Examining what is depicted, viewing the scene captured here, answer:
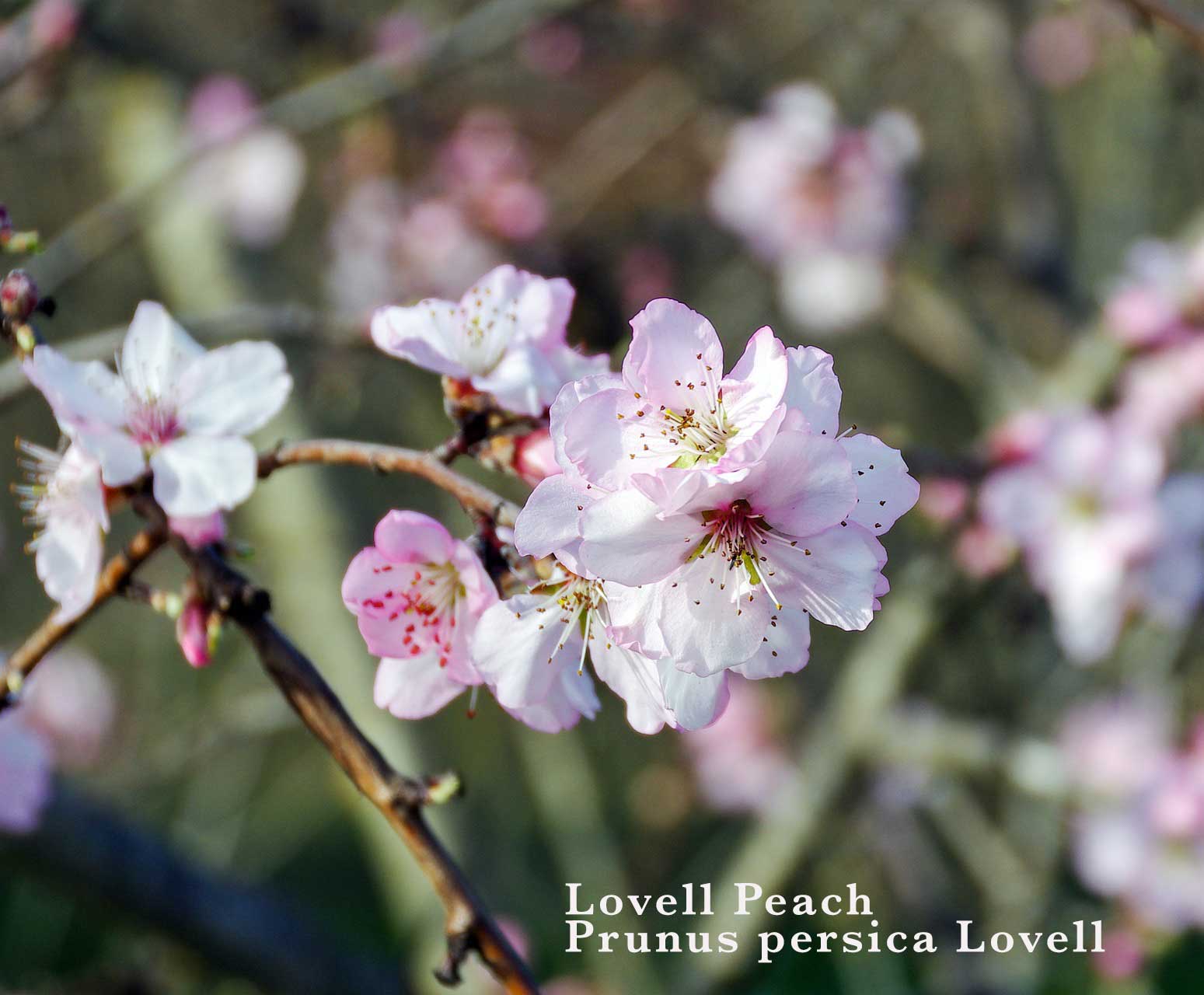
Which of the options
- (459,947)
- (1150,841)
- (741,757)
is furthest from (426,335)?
(741,757)

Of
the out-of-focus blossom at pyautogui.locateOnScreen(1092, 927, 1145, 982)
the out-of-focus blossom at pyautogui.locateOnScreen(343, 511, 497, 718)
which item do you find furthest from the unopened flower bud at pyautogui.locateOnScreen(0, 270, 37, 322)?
the out-of-focus blossom at pyautogui.locateOnScreen(1092, 927, 1145, 982)

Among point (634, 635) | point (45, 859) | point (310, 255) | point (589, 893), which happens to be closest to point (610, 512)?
point (634, 635)

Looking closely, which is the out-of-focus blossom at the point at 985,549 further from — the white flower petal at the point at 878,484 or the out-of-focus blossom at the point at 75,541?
the out-of-focus blossom at the point at 75,541

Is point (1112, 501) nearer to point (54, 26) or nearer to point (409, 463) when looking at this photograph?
point (409, 463)

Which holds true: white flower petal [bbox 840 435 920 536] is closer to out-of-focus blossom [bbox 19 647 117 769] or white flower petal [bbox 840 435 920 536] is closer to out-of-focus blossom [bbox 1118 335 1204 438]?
out-of-focus blossom [bbox 1118 335 1204 438]

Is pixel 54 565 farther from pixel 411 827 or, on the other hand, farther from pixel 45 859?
pixel 45 859

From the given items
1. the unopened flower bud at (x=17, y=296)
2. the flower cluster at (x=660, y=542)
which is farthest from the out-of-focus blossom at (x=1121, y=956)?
the unopened flower bud at (x=17, y=296)

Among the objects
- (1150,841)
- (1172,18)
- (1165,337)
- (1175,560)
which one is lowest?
(1150,841)
